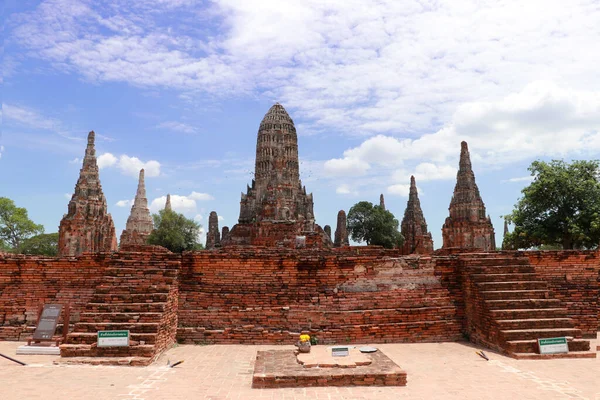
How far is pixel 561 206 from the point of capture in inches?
968

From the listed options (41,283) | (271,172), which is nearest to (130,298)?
(41,283)

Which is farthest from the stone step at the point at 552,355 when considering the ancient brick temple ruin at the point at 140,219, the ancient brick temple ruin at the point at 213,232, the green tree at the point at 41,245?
the ancient brick temple ruin at the point at 140,219

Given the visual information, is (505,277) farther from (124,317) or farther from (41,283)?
(41,283)

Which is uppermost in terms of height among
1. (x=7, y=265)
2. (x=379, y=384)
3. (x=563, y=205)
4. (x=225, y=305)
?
(x=563, y=205)

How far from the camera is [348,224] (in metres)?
56.8

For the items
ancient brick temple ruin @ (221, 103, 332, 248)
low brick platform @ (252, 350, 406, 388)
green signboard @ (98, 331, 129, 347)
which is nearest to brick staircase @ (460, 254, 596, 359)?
low brick platform @ (252, 350, 406, 388)

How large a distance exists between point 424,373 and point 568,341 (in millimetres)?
3722

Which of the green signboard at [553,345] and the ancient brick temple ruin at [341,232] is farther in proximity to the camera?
the ancient brick temple ruin at [341,232]

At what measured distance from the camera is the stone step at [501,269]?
12.1 metres

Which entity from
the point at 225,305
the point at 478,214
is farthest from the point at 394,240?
the point at 225,305

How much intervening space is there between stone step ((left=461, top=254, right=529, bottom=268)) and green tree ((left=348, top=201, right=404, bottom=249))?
41.3 m

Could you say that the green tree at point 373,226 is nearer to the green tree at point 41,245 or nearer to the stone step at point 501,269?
the green tree at point 41,245

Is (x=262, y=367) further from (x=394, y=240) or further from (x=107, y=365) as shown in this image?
(x=394, y=240)

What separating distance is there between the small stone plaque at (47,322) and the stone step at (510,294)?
9685 millimetres
